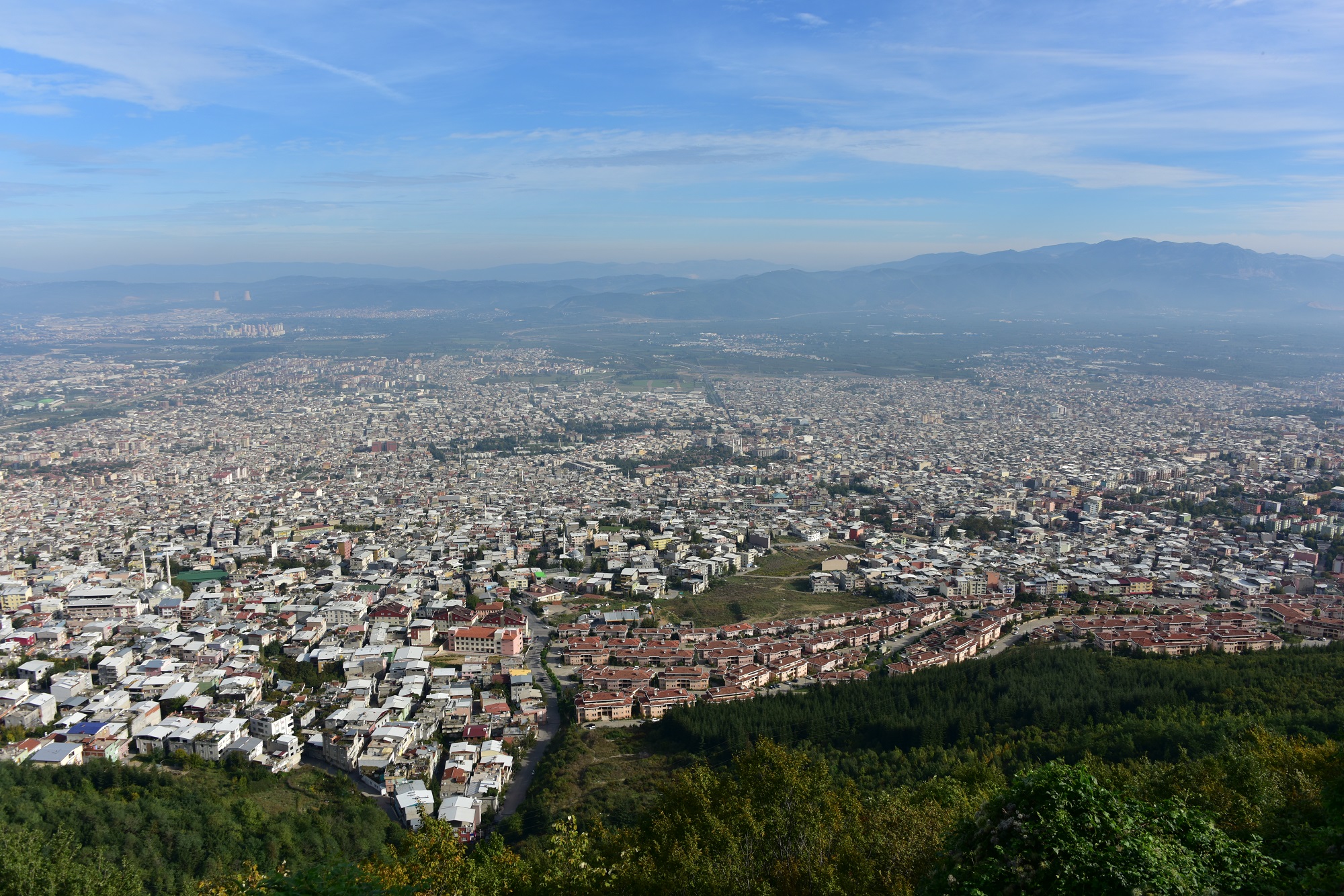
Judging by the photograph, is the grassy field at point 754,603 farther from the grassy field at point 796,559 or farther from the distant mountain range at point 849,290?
the distant mountain range at point 849,290

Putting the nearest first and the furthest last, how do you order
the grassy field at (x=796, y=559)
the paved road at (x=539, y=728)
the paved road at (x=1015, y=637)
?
the paved road at (x=539, y=728), the paved road at (x=1015, y=637), the grassy field at (x=796, y=559)

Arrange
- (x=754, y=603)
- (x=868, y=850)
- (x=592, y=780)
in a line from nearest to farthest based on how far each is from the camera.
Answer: (x=868, y=850) → (x=592, y=780) → (x=754, y=603)

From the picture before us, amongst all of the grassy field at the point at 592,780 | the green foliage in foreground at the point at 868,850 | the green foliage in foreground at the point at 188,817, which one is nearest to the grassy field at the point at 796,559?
the grassy field at the point at 592,780

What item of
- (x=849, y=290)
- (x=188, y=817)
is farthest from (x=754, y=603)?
(x=849, y=290)

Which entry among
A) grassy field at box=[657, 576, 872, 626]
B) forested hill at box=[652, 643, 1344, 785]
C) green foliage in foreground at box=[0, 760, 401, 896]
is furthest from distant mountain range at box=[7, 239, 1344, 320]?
green foliage in foreground at box=[0, 760, 401, 896]

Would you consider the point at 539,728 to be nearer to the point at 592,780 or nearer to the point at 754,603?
the point at 592,780

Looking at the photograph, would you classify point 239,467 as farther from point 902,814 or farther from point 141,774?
point 902,814

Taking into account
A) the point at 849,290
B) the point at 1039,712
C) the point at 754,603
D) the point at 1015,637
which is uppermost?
the point at 849,290
